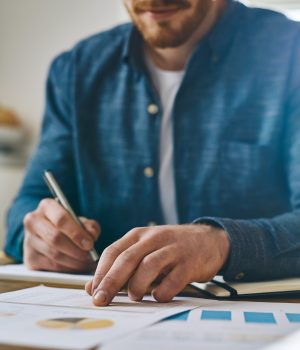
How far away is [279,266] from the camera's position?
82 centimetres

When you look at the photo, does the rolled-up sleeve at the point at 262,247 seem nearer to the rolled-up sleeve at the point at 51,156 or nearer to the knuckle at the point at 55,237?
the knuckle at the point at 55,237

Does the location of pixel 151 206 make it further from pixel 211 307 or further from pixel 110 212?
pixel 211 307

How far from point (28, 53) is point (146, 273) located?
2.02 m

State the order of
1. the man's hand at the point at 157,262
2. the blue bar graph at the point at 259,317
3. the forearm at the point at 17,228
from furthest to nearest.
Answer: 1. the forearm at the point at 17,228
2. the man's hand at the point at 157,262
3. the blue bar graph at the point at 259,317

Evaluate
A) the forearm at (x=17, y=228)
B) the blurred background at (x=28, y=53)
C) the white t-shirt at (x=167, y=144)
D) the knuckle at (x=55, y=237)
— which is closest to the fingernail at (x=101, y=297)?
the knuckle at (x=55, y=237)

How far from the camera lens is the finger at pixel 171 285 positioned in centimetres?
66

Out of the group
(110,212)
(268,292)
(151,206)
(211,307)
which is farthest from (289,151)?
(211,307)

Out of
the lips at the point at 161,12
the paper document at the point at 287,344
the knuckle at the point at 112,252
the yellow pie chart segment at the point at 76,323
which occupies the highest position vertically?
the lips at the point at 161,12

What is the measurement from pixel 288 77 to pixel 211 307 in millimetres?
753

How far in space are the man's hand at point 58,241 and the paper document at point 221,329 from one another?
0.32 meters

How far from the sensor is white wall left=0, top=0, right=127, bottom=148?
95.3 inches

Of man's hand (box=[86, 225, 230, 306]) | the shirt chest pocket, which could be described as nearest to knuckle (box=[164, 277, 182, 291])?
man's hand (box=[86, 225, 230, 306])

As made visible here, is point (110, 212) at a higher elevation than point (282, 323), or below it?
below

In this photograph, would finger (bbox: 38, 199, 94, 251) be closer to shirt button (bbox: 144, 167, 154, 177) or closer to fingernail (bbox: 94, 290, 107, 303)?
Answer: fingernail (bbox: 94, 290, 107, 303)
